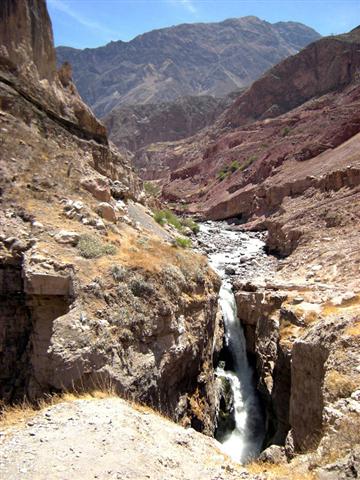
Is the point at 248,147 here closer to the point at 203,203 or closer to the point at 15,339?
the point at 203,203

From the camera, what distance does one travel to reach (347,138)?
33625 mm

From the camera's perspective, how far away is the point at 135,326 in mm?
9414

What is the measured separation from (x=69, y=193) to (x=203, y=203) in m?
32.4

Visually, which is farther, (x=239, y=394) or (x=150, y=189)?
(x=150, y=189)

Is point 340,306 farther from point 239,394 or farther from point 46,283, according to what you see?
point 46,283

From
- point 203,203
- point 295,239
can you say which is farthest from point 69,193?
point 203,203

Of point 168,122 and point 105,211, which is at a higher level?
point 168,122

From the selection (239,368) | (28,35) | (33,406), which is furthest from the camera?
(28,35)

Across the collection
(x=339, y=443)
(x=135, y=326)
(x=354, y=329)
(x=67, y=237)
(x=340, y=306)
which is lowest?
(x=339, y=443)

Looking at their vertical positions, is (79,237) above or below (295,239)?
below

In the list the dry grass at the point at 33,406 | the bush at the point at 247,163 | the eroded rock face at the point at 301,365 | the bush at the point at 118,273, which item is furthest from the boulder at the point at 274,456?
the bush at the point at 247,163

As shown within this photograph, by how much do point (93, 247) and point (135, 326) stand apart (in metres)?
2.34

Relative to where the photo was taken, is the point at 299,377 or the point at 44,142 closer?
the point at 299,377

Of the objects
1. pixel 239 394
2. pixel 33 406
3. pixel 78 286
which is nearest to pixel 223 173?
pixel 239 394
